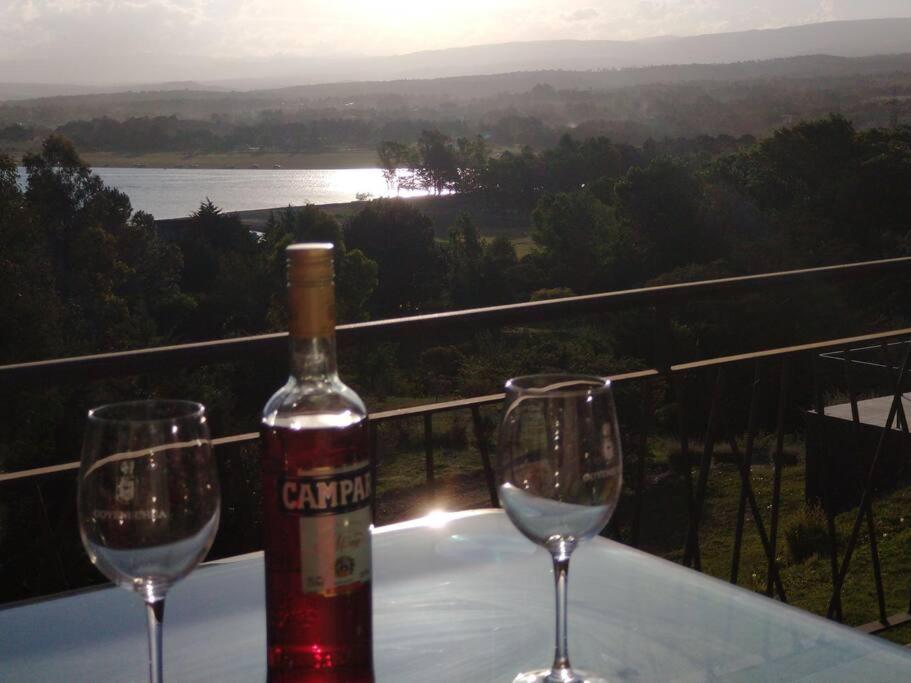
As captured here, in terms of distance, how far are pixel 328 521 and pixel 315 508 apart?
0.01 metres

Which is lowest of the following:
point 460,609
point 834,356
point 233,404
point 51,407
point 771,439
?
point 771,439

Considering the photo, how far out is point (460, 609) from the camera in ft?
3.13

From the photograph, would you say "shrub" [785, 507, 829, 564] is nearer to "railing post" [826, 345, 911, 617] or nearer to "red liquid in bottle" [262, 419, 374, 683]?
"railing post" [826, 345, 911, 617]

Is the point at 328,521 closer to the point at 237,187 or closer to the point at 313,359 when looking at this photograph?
the point at 313,359

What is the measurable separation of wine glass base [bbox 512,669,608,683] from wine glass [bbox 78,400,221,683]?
278 mm

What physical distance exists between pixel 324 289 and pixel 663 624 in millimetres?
463

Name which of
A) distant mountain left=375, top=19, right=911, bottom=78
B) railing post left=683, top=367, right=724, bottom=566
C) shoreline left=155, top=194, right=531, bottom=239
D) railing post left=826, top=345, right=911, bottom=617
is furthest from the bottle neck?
distant mountain left=375, top=19, right=911, bottom=78

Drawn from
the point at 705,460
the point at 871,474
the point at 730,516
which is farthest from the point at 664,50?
the point at 705,460

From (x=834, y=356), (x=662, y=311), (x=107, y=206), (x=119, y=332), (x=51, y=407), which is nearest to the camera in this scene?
(x=662, y=311)

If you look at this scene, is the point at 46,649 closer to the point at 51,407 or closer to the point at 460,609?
the point at 460,609

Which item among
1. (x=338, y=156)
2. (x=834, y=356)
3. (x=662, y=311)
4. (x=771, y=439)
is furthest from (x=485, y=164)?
(x=662, y=311)

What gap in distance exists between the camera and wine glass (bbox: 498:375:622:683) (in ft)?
2.44

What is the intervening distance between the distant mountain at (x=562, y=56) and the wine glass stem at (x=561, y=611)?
101 ft

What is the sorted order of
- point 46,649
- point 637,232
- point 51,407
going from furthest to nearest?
point 637,232 → point 51,407 → point 46,649
